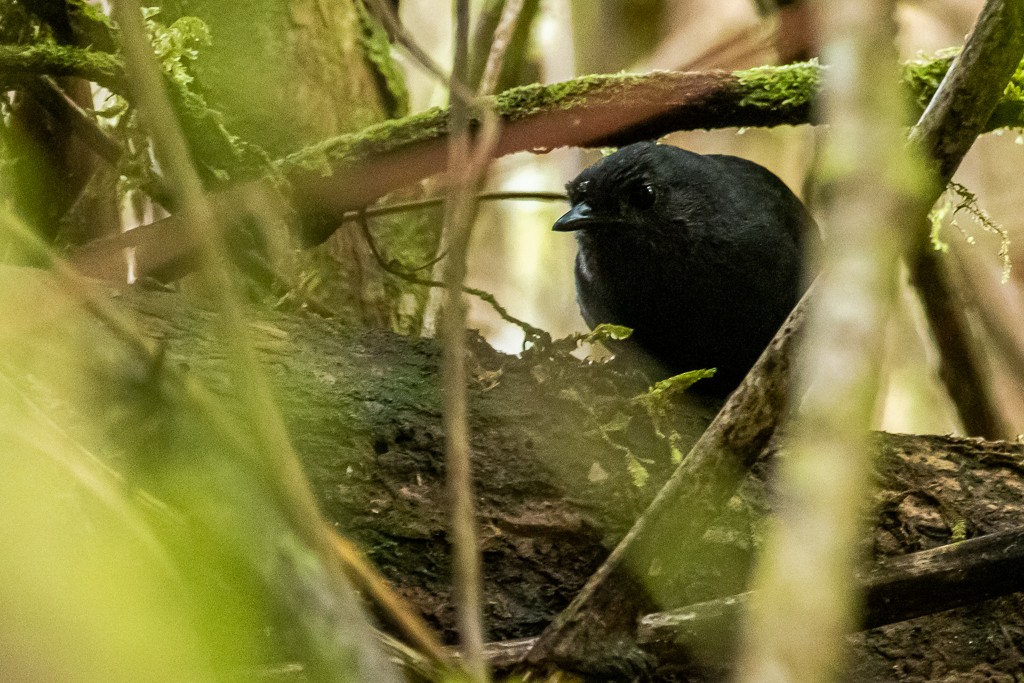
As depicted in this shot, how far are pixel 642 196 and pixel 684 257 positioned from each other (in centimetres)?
30

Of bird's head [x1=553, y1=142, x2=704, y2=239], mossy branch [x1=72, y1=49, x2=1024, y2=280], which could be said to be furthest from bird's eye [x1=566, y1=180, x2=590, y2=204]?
mossy branch [x1=72, y1=49, x2=1024, y2=280]

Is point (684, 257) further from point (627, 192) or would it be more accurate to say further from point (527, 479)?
point (527, 479)

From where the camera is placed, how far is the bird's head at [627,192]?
4.16 metres

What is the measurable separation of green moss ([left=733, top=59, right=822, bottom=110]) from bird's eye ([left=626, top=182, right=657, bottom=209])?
26.7 inches

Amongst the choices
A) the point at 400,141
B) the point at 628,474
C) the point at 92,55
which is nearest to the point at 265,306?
the point at 400,141

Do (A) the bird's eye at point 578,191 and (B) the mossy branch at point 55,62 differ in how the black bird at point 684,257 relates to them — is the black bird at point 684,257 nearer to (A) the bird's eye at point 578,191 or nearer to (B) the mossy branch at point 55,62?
(A) the bird's eye at point 578,191

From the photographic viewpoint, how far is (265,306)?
335cm

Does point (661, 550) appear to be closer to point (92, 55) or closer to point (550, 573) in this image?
point (550, 573)

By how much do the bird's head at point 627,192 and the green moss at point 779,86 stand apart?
67 cm

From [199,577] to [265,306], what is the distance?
1.76m

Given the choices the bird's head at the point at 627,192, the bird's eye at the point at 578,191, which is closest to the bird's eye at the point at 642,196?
the bird's head at the point at 627,192

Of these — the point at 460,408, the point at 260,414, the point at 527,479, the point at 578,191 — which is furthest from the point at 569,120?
the point at 260,414

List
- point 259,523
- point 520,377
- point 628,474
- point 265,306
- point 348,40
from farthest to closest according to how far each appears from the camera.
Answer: point 348,40 < point 265,306 < point 520,377 < point 628,474 < point 259,523

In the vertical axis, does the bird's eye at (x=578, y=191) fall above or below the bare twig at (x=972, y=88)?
above
